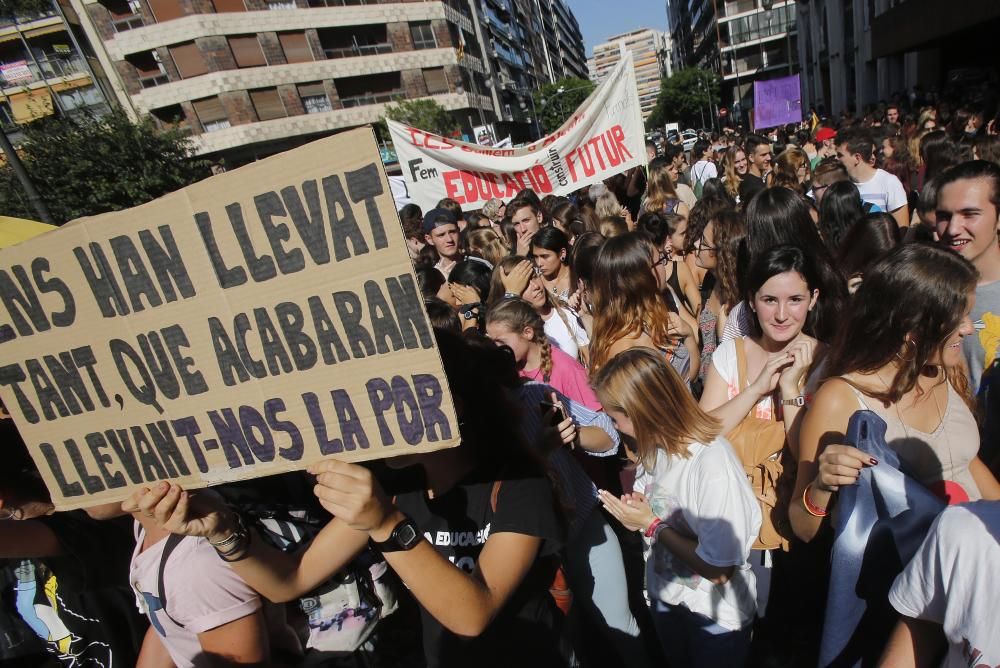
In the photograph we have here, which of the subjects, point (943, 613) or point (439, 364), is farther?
point (439, 364)

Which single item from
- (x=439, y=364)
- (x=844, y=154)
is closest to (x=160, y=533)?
(x=439, y=364)

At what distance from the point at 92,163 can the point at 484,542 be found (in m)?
24.9

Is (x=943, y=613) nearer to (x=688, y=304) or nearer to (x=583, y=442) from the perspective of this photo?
(x=583, y=442)

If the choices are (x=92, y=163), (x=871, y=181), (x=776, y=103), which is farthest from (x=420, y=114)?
(x=871, y=181)

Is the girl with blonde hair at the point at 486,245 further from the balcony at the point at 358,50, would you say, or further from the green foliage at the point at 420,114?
the balcony at the point at 358,50

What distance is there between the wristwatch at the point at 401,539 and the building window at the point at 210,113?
33.3m

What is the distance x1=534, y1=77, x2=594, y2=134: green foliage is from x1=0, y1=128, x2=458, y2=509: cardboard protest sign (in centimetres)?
6125

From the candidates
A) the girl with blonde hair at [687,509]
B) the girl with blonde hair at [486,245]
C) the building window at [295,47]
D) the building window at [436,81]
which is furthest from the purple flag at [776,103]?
the building window at [295,47]

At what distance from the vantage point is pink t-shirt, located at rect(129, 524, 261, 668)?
5.31 feet

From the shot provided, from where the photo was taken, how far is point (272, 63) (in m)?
29.3

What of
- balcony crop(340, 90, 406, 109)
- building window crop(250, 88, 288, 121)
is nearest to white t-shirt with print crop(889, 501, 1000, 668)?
building window crop(250, 88, 288, 121)

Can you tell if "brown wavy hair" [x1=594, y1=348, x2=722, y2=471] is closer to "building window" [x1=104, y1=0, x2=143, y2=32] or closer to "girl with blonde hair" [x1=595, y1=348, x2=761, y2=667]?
"girl with blonde hair" [x1=595, y1=348, x2=761, y2=667]

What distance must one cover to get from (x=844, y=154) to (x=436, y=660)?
5.21 m

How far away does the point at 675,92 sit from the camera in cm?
6612
